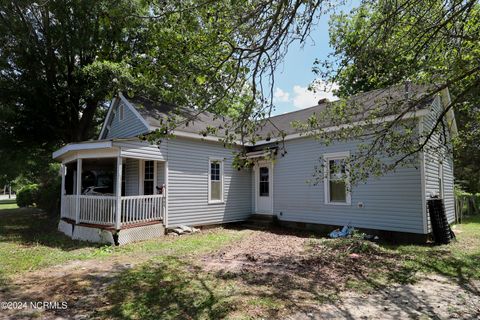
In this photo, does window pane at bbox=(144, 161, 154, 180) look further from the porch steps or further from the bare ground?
the bare ground

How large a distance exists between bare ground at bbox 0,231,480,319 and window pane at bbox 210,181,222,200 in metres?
4.53

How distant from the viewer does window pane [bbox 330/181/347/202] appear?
10.2 m

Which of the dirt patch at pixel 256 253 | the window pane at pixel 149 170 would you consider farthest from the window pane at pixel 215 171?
the dirt patch at pixel 256 253

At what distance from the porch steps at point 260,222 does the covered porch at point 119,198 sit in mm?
3714

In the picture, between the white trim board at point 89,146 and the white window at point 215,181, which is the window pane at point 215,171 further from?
the white trim board at point 89,146

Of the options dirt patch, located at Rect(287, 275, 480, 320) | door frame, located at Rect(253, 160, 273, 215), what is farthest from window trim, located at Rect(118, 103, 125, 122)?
dirt patch, located at Rect(287, 275, 480, 320)

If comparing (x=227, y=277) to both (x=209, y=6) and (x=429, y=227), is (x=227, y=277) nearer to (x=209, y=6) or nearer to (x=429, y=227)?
(x=209, y=6)

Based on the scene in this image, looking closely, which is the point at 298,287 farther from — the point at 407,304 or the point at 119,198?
the point at 119,198

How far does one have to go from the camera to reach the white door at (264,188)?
12.5 m

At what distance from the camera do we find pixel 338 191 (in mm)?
10344

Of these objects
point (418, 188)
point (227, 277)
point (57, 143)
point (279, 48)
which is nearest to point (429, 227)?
point (418, 188)

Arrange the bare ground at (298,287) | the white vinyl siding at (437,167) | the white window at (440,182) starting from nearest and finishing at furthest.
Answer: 1. the bare ground at (298,287)
2. the white vinyl siding at (437,167)
3. the white window at (440,182)

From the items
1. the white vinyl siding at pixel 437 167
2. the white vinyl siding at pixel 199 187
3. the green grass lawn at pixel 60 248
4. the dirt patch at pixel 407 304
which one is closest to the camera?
the dirt patch at pixel 407 304

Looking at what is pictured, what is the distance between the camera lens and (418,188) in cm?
849
